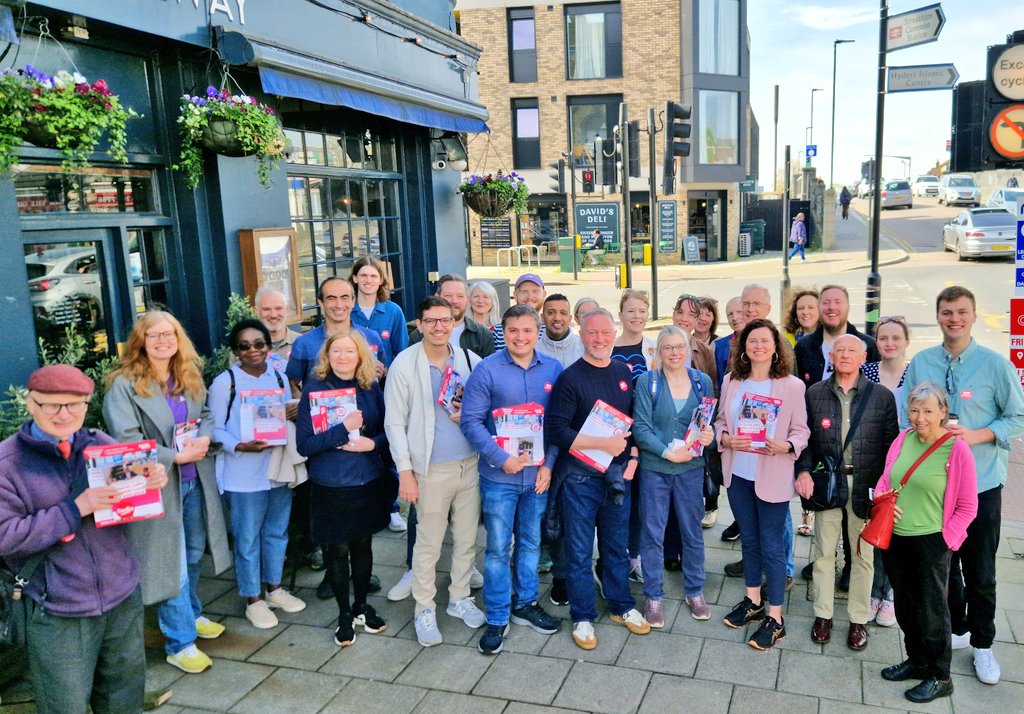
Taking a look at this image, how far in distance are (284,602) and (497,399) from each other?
2132 mm

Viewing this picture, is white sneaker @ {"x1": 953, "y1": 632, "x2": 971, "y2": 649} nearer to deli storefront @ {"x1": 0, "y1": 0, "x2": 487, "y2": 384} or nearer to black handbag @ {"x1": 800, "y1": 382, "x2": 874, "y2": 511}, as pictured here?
black handbag @ {"x1": 800, "y1": 382, "x2": 874, "y2": 511}

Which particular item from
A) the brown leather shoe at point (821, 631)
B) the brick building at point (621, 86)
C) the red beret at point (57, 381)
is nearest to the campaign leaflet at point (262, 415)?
the red beret at point (57, 381)

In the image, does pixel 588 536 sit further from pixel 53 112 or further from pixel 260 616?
pixel 53 112

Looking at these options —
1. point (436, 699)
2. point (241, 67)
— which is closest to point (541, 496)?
point (436, 699)

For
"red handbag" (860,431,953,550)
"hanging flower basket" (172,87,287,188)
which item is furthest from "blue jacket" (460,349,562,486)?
"hanging flower basket" (172,87,287,188)

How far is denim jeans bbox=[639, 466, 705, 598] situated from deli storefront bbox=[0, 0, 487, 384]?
4.15 meters

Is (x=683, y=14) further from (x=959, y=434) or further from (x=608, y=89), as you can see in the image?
(x=959, y=434)

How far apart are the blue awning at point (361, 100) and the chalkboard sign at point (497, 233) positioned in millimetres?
21690

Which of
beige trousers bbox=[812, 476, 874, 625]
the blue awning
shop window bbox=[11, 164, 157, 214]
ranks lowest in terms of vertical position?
beige trousers bbox=[812, 476, 874, 625]

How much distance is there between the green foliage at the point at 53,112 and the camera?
449 centimetres

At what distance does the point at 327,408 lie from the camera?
464 centimetres

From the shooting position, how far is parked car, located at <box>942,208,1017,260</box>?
23.4m

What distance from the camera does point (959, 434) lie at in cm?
421

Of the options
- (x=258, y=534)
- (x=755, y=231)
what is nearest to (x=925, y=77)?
(x=258, y=534)
